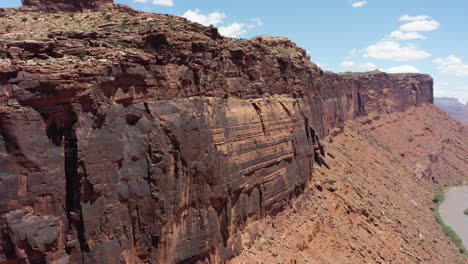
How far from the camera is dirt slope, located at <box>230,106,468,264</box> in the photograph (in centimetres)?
2167

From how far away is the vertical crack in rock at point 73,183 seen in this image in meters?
12.4

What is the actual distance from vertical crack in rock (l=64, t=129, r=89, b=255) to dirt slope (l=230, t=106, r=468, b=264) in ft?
28.1

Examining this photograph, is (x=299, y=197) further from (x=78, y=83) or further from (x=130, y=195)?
(x=78, y=83)

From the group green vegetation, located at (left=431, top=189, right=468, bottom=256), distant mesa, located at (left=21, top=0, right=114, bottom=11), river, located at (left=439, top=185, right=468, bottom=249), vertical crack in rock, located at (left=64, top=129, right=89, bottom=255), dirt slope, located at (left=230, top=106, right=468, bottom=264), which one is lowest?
river, located at (left=439, top=185, right=468, bottom=249)

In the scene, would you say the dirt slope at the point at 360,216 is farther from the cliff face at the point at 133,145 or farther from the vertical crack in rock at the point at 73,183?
the vertical crack in rock at the point at 73,183

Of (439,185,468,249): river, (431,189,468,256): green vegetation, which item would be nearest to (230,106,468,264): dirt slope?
(431,189,468,256): green vegetation

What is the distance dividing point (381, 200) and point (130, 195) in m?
26.6

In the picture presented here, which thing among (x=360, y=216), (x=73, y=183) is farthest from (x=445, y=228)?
(x=73, y=183)

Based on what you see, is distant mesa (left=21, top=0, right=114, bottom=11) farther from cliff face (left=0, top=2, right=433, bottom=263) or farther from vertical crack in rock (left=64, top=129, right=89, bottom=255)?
vertical crack in rock (left=64, top=129, right=89, bottom=255)

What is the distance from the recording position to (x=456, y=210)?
4684 cm

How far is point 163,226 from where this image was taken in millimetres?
14656

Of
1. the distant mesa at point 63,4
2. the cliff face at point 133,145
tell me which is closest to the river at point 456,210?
the cliff face at point 133,145

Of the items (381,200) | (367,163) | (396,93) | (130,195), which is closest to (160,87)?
(130,195)

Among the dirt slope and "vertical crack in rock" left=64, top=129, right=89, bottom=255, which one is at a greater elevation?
"vertical crack in rock" left=64, top=129, right=89, bottom=255
